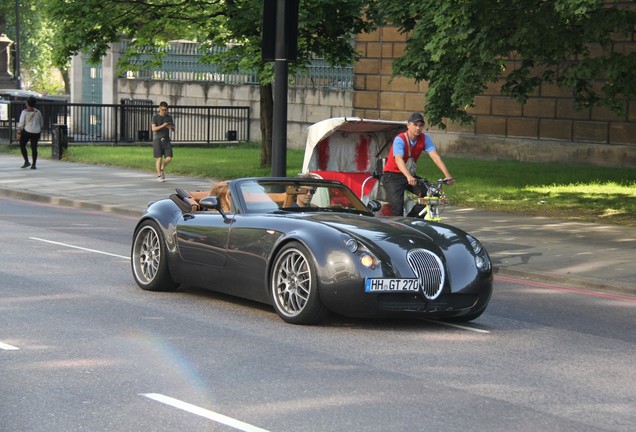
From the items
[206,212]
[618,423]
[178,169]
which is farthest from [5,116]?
[618,423]

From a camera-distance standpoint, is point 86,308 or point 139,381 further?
point 86,308

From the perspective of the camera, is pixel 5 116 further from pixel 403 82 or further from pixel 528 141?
pixel 528 141

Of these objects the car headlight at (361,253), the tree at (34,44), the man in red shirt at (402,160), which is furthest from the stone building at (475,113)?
the tree at (34,44)

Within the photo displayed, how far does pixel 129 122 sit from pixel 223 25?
13.8 meters

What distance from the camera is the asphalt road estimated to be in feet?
23.7

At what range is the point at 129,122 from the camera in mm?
42656

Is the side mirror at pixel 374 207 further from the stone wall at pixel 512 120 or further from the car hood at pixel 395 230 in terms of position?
the stone wall at pixel 512 120

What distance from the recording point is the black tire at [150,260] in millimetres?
12242

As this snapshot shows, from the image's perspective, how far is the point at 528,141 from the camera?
34.8 metres

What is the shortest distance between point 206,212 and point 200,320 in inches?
64.3

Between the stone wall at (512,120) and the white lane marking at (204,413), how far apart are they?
25.8m

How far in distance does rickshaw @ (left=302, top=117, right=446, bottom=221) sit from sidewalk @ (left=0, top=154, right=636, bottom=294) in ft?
5.86

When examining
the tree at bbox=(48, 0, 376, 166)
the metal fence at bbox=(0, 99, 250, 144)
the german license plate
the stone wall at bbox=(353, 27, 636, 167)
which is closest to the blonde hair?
the german license plate

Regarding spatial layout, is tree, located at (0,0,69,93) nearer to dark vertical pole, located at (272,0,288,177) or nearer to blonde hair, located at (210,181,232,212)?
dark vertical pole, located at (272,0,288,177)
